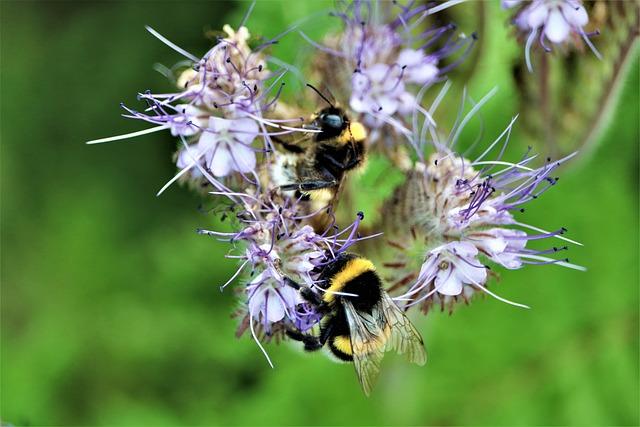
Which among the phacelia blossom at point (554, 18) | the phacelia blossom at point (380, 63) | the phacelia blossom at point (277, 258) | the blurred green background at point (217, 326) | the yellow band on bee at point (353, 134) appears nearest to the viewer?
the phacelia blossom at point (277, 258)

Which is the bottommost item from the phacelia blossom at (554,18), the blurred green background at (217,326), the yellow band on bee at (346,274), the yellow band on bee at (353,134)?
the blurred green background at (217,326)

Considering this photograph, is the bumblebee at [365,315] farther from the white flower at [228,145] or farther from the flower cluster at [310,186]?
the white flower at [228,145]

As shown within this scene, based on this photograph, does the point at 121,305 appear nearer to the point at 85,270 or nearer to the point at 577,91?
the point at 85,270

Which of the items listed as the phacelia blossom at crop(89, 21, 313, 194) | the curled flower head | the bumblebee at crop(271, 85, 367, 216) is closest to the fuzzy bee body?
the bumblebee at crop(271, 85, 367, 216)

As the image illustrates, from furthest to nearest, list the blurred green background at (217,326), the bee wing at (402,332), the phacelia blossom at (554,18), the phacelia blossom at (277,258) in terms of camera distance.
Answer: the blurred green background at (217,326), the phacelia blossom at (554,18), the bee wing at (402,332), the phacelia blossom at (277,258)

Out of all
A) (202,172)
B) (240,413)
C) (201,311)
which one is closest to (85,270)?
(201,311)

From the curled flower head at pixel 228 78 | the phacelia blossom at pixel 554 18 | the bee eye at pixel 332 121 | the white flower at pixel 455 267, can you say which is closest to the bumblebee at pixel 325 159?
the bee eye at pixel 332 121

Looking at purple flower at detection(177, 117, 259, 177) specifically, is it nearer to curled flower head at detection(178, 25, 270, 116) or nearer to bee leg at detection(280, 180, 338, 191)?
curled flower head at detection(178, 25, 270, 116)
